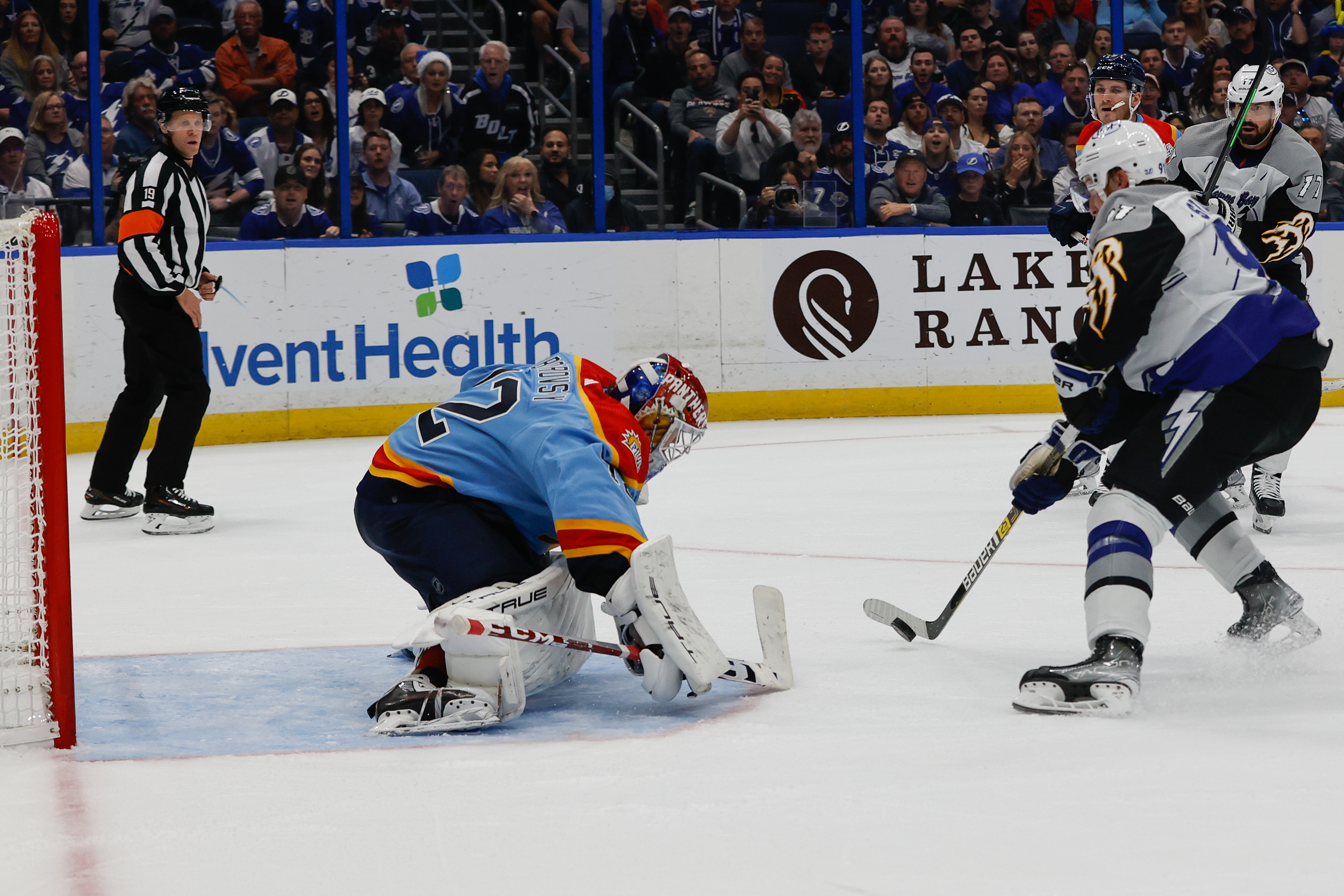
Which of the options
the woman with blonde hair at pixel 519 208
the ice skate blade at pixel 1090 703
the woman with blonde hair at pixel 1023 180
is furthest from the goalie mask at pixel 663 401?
the woman with blonde hair at pixel 1023 180

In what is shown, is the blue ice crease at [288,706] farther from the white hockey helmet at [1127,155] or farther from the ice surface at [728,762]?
the white hockey helmet at [1127,155]

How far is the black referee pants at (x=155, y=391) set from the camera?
522cm

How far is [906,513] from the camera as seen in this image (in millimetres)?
5121

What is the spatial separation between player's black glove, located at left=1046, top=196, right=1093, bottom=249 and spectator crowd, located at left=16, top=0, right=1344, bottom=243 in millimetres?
3347

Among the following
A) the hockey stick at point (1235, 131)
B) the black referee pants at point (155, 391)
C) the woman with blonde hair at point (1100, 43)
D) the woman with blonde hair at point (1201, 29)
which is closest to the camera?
the hockey stick at point (1235, 131)

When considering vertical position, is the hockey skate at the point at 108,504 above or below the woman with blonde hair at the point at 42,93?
below

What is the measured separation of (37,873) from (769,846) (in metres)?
0.91

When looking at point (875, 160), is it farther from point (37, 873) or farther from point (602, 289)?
point (37, 873)

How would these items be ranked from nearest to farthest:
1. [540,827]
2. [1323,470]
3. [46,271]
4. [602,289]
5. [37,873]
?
[37,873] → [540,827] → [46,271] → [1323,470] → [602,289]

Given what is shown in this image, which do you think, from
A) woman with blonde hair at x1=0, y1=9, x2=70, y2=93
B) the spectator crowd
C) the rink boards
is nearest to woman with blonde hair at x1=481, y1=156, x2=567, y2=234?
the spectator crowd

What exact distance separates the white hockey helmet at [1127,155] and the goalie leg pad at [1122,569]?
596mm

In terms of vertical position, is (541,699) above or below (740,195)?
below

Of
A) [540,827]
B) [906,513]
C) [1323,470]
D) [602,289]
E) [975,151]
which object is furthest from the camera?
[975,151]

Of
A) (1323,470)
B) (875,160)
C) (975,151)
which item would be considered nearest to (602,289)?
(875,160)
